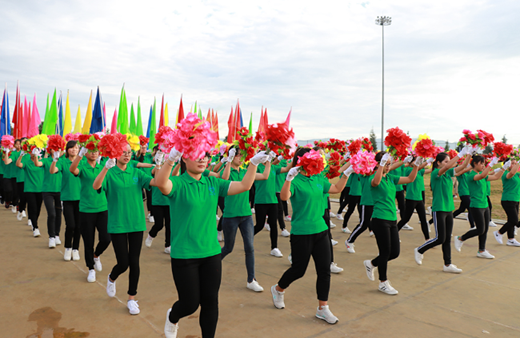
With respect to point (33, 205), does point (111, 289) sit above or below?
below

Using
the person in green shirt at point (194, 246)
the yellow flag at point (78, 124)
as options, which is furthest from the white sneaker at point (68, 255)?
the yellow flag at point (78, 124)

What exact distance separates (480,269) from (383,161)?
3.08 meters

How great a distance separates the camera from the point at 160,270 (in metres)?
5.95

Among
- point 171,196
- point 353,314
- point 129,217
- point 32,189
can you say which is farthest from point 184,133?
point 32,189

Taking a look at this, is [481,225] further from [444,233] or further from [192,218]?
[192,218]

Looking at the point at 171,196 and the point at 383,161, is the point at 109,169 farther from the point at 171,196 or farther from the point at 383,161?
the point at 383,161

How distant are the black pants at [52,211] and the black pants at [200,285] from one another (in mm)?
5479

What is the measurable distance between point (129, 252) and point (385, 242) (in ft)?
11.2

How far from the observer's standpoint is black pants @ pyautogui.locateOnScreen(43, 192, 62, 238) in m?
7.30

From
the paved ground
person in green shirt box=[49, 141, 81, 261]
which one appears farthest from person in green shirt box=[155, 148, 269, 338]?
person in green shirt box=[49, 141, 81, 261]

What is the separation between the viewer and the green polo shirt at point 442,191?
6.17 m

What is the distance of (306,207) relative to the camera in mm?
4180

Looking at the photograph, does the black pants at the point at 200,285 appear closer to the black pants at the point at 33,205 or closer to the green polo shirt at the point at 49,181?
the green polo shirt at the point at 49,181

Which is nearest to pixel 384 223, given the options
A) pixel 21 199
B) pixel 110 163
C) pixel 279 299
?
pixel 279 299
